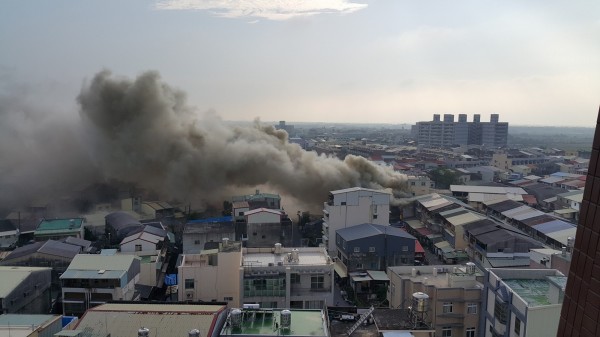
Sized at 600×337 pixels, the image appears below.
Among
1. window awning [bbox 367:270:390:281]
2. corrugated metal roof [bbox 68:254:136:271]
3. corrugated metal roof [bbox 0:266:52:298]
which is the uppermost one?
corrugated metal roof [bbox 68:254:136:271]

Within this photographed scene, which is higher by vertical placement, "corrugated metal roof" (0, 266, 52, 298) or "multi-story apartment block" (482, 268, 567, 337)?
"multi-story apartment block" (482, 268, 567, 337)

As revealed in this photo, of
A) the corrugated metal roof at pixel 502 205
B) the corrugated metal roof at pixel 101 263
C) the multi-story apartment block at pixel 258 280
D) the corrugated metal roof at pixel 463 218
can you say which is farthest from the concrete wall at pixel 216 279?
the corrugated metal roof at pixel 502 205

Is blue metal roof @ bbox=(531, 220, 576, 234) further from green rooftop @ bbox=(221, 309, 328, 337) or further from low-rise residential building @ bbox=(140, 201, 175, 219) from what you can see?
low-rise residential building @ bbox=(140, 201, 175, 219)

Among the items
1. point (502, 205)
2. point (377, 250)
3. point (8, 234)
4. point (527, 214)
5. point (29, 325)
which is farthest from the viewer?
point (502, 205)

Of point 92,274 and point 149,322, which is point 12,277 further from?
point 149,322

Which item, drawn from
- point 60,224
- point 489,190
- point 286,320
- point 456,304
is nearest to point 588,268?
point 286,320

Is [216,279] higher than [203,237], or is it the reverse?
[216,279]

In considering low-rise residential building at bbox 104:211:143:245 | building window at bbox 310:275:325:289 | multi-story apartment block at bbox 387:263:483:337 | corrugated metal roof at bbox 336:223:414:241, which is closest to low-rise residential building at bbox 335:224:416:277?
corrugated metal roof at bbox 336:223:414:241
